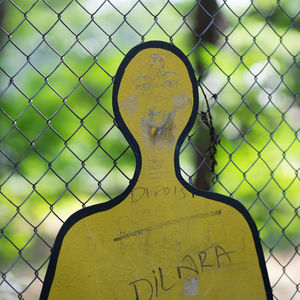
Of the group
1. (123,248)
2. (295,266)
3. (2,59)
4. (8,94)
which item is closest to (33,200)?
(8,94)

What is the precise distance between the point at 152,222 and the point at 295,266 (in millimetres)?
5093

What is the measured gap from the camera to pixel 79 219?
134 cm

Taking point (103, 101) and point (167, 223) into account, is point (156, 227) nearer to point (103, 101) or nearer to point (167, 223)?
point (167, 223)

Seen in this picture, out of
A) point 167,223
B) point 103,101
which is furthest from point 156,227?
point 103,101

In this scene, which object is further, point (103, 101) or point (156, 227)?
point (103, 101)

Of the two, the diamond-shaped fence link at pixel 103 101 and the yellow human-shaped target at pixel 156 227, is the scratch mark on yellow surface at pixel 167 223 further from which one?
the diamond-shaped fence link at pixel 103 101

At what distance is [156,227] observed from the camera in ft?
4.72

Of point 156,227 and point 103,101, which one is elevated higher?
point 156,227

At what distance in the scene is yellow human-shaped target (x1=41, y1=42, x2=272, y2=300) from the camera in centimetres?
135

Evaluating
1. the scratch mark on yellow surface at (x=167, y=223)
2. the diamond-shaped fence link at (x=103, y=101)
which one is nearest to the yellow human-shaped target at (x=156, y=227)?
the scratch mark on yellow surface at (x=167, y=223)

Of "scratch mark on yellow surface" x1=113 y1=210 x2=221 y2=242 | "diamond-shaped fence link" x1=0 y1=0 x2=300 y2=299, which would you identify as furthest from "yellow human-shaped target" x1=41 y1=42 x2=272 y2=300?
"diamond-shaped fence link" x1=0 y1=0 x2=300 y2=299

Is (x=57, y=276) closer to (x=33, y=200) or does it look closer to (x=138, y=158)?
(x=138, y=158)

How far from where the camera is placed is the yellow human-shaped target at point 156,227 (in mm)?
1354

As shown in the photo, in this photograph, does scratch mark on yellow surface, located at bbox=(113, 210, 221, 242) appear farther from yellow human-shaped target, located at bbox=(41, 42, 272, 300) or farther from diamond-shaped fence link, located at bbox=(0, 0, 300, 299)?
diamond-shaped fence link, located at bbox=(0, 0, 300, 299)
